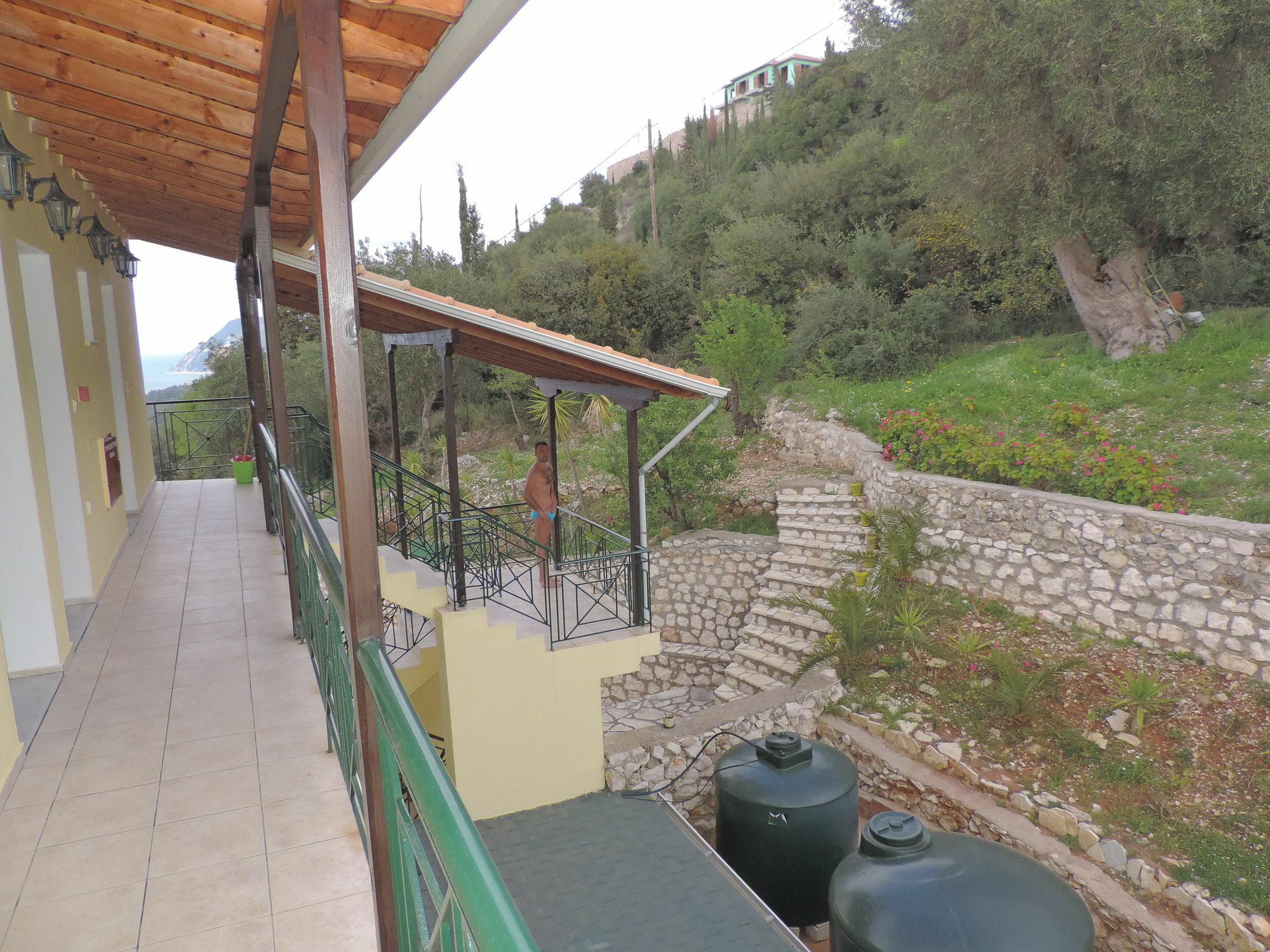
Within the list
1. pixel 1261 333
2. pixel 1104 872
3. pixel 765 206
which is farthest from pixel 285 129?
pixel 765 206

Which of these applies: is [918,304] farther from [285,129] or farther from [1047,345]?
[285,129]

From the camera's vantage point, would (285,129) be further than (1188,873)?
No

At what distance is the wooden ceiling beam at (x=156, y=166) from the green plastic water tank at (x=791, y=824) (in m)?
5.66

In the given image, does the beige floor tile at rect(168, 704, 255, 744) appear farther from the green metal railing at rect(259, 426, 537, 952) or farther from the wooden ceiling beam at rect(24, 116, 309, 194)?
the wooden ceiling beam at rect(24, 116, 309, 194)

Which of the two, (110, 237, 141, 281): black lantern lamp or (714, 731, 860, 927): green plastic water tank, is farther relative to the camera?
(110, 237, 141, 281): black lantern lamp

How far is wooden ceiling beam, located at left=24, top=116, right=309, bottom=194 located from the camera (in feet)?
14.1

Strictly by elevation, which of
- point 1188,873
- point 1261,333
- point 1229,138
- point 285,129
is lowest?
point 1188,873

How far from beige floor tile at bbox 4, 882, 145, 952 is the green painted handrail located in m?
1.34

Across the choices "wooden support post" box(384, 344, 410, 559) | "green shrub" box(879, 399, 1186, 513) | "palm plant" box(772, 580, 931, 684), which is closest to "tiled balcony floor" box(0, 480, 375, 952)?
"wooden support post" box(384, 344, 410, 559)

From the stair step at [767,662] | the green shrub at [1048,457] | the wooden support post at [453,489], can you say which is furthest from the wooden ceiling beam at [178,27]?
the green shrub at [1048,457]

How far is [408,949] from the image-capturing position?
165 centimetres

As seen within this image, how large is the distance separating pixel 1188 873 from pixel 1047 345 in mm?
9683

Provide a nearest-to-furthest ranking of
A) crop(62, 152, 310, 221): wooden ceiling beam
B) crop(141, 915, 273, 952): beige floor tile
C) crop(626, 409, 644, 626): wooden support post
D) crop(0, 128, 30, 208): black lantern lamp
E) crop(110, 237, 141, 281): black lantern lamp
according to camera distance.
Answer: crop(141, 915, 273, 952): beige floor tile
crop(0, 128, 30, 208): black lantern lamp
crop(62, 152, 310, 221): wooden ceiling beam
crop(110, 237, 141, 281): black lantern lamp
crop(626, 409, 644, 626): wooden support post

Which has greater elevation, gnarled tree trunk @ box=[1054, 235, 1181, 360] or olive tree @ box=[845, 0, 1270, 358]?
olive tree @ box=[845, 0, 1270, 358]
